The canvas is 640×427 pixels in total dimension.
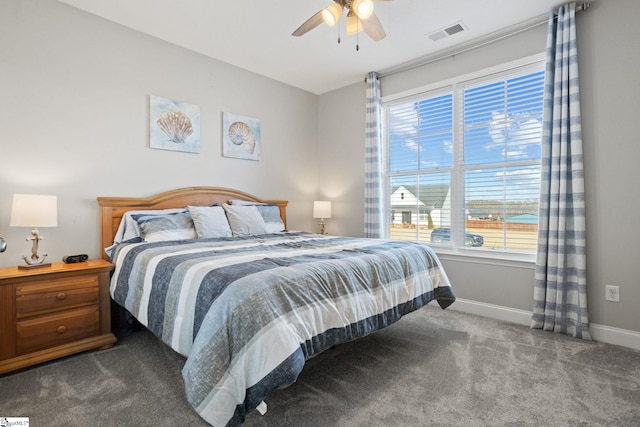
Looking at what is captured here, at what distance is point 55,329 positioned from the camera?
7.29 feet

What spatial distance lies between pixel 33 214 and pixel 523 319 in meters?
4.00

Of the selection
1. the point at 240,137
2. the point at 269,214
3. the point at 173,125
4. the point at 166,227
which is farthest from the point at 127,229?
the point at 240,137

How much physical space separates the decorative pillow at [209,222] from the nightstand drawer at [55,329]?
98 cm

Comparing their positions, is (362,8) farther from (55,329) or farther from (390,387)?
(55,329)

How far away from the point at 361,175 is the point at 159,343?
2928mm

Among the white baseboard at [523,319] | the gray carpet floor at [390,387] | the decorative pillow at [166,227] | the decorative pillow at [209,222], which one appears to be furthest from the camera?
the decorative pillow at [209,222]

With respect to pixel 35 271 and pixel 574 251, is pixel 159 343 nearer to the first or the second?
pixel 35 271

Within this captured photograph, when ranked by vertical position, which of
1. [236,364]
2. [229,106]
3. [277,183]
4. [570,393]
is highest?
[229,106]

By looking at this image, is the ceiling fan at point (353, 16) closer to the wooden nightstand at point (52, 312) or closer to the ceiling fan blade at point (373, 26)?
the ceiling fan blade at point (373, 26)

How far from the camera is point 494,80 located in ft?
10.7

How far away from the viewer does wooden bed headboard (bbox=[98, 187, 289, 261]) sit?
289 cm

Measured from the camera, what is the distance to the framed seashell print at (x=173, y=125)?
127 inches

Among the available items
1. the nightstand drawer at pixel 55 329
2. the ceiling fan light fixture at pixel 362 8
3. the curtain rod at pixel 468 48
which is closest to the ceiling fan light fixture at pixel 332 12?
the ceiling fan light fixture at pixel 362 8

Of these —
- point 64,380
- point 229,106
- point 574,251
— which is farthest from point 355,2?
point 64,380
